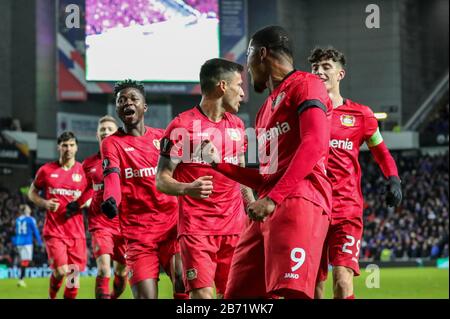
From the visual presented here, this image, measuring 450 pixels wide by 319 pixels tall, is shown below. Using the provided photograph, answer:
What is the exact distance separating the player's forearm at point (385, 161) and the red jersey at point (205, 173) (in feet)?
4.45

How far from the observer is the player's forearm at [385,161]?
729cm

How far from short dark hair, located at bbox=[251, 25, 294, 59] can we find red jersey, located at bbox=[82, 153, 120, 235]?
226 inches

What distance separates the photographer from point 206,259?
652cm

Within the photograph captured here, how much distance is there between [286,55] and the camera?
4922 millimetres

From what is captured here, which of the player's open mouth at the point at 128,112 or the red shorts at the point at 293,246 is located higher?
the player's open mouth at the point at 128,112

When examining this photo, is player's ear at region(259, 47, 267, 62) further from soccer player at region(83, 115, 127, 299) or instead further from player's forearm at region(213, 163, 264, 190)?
soccer player at region(83, 115, 127, 299)

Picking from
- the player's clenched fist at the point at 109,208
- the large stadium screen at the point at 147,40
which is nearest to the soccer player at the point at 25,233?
the large stadium screen at the point at 147,40

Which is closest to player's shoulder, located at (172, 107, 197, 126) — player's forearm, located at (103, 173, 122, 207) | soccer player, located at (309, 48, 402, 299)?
player's forearm, located at (103, 173, 122, 207)

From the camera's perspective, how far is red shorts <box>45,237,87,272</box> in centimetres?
1144

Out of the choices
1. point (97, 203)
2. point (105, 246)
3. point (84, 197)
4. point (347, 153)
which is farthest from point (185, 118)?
point (84, 197)

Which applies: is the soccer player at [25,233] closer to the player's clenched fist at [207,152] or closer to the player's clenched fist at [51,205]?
the player's clenched fist at [51,205]

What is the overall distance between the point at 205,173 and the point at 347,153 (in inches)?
55.5

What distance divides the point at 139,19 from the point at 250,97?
253 inches

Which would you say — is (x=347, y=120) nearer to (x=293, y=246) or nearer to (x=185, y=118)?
(x=185, y=118)
